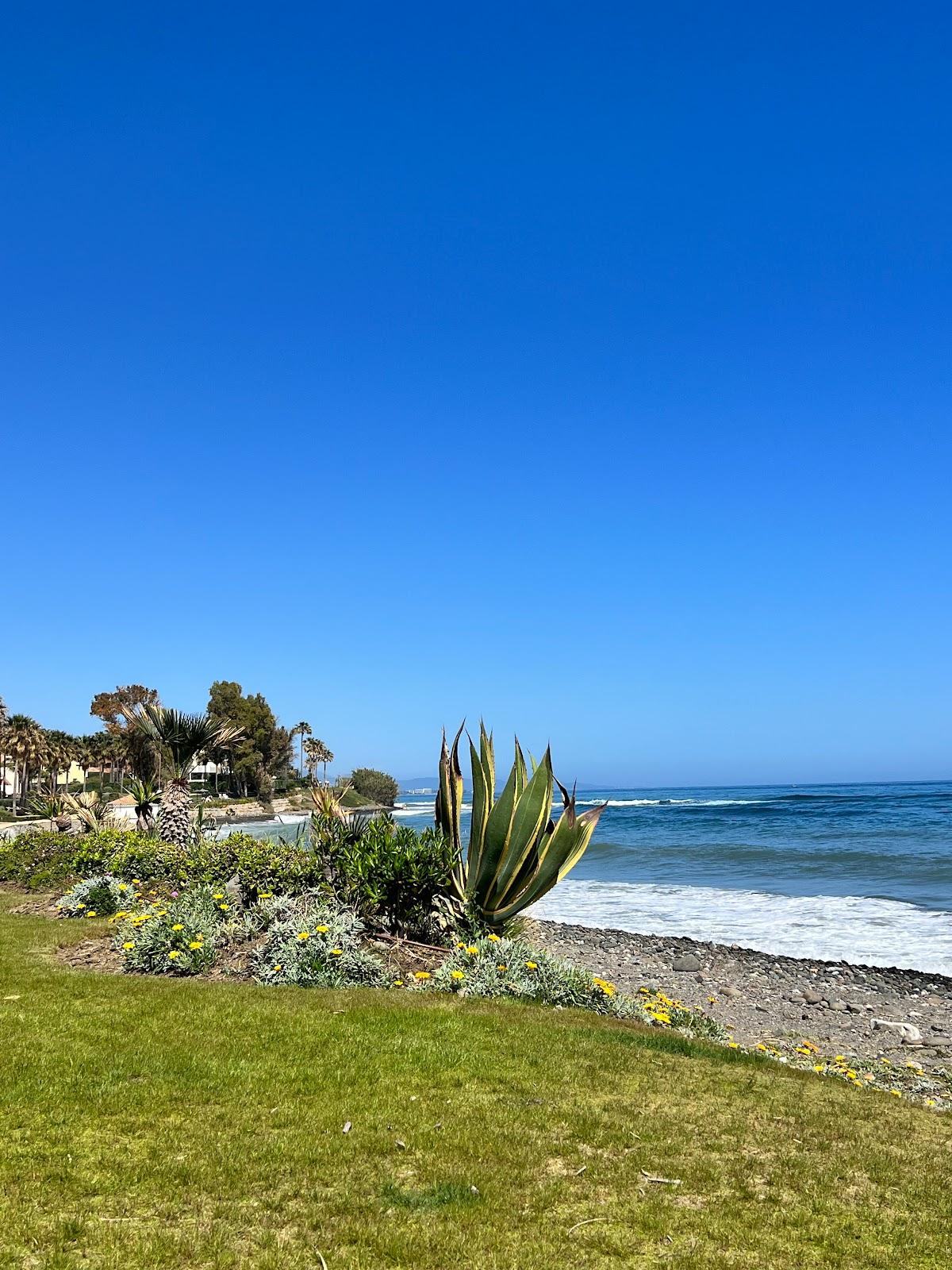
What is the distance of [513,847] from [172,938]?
165 inches

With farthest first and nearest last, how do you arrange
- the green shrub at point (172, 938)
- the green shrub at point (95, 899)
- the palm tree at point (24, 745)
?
the palm tree at point (24, 745) → the green shrub at point (95, 899) → the green shrub at point (172, 938)

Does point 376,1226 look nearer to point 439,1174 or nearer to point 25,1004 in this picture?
point 439,1174

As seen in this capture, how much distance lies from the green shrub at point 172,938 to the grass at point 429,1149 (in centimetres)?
181

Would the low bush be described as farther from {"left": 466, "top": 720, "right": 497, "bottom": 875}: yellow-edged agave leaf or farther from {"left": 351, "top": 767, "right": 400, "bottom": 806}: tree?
{"left": 351, "top": 767, "right": 400, "bottom": 806}: tree

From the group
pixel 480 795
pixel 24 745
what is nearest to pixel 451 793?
pixel 480 795

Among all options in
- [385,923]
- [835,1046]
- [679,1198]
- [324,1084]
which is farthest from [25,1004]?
[835,1046]

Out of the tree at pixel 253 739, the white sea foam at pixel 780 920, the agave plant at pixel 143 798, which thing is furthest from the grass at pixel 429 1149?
the tree at pixel 253 739

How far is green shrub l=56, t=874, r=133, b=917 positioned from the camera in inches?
525

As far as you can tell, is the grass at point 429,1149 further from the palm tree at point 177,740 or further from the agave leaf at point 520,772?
the palm tree at point 177,740

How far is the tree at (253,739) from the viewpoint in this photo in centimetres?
9875

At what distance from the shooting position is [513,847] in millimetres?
11156

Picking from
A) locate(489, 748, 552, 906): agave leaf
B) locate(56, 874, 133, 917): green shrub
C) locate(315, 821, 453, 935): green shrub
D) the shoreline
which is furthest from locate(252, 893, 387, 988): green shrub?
locate(56, 874, 133, 917): green shrub

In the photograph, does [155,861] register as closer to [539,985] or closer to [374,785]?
[539,985]

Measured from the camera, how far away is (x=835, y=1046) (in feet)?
37.3
